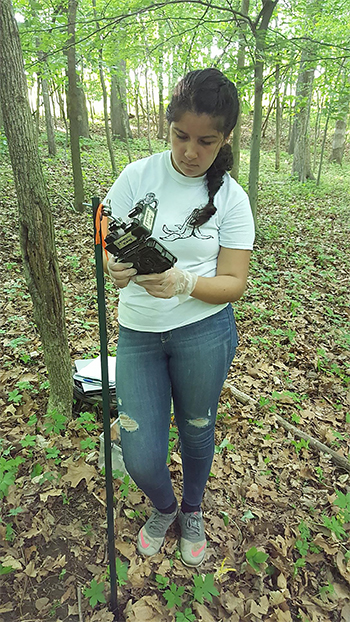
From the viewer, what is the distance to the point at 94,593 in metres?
1.93

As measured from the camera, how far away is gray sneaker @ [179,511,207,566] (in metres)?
2.18

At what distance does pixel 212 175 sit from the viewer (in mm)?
1701

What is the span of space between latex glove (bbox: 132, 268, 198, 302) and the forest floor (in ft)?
5.29

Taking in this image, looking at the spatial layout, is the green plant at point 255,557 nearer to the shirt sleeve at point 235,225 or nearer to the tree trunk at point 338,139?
the shirt sleeve at point 235,225

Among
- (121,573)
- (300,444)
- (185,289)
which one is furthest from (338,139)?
(121,573)

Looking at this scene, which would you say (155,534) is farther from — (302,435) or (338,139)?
(338,139)

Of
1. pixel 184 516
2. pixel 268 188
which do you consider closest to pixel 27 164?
pixel 184 516

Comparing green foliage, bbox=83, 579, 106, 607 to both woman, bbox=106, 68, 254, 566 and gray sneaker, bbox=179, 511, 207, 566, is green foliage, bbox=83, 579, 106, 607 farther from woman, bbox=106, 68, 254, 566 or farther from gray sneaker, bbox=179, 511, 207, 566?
woman, bbox=106, 68, 254, 566

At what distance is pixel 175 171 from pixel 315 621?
8.12 feet

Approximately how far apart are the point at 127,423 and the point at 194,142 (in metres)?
1.31

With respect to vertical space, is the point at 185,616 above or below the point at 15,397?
below

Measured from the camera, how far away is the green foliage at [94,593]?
6.24ft

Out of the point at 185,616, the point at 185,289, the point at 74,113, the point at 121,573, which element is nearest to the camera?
the point at 185,289

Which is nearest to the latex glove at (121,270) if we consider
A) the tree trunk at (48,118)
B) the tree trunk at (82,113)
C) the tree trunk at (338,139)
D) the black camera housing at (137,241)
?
the black camera housing at (137,241)
